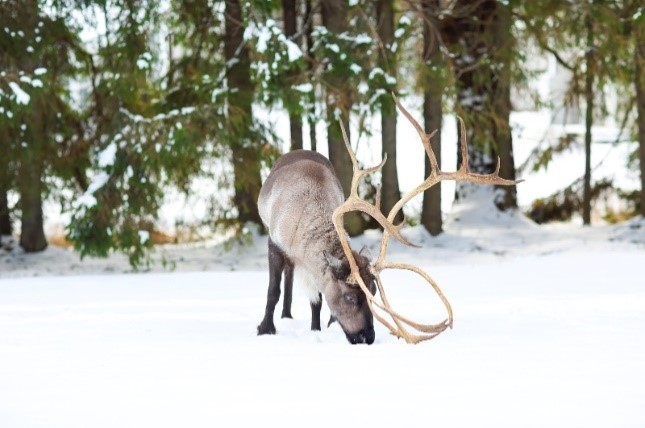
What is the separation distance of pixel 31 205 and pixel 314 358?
8465mm

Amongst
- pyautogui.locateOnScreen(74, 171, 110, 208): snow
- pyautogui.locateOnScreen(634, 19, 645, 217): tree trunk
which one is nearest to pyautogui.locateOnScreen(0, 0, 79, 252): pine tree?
pyautogui.locateOnScreen(74, 171, 110, 208): snow

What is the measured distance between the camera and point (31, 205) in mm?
12891

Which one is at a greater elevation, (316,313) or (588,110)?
(588,110)

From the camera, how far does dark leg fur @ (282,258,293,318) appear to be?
A: 677cm

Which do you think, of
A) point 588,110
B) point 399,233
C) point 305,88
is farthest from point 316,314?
point 588,110

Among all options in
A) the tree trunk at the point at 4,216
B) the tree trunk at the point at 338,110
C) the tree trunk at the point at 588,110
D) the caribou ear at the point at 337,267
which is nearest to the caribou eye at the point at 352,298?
the caribou ear at the point at 337,267

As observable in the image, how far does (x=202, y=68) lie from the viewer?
13062mm

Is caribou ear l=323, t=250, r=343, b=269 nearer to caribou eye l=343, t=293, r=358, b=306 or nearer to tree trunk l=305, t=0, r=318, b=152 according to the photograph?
caribou eye l=343, t=293, r=358, b=306

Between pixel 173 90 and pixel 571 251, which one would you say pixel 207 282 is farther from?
pixel 571 251

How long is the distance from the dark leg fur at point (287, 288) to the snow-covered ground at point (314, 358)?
101 mm

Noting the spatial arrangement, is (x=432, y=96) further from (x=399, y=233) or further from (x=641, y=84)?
(x=399, y=233)

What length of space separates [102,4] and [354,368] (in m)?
8.02

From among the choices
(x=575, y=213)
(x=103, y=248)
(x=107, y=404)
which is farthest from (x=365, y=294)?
(x=575, y=213)

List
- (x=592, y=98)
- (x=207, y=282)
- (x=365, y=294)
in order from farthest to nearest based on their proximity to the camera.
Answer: (x=592, y=98) → (x=207, y=282) → (x=365, y=294)
